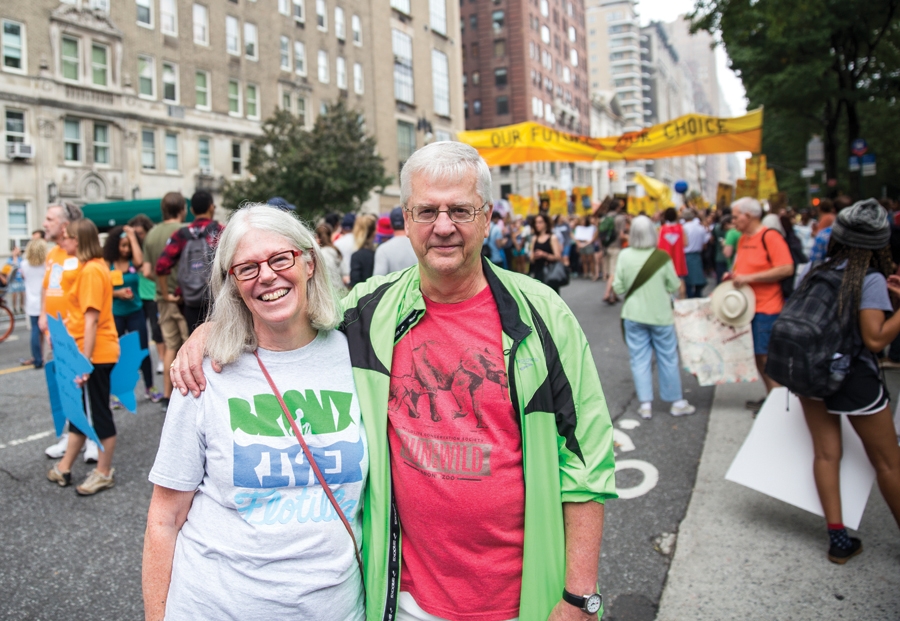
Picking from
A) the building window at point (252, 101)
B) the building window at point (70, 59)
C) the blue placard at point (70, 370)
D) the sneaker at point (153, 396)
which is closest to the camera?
the blue placard at point (70, 370)

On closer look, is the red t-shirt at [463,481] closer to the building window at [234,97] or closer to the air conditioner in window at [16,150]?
the air conditioner in window at [16,150]

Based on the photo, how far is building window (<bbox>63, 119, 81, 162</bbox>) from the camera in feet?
86.2

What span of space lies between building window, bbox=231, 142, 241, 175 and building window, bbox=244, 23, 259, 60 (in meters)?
4.40

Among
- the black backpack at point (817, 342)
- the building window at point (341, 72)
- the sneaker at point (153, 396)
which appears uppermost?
the building window at point (341, 72)

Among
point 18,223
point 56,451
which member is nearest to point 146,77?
point 18,223

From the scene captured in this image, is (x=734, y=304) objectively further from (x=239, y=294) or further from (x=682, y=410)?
(x=239, y=294)

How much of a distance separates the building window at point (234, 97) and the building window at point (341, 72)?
7.89 meters

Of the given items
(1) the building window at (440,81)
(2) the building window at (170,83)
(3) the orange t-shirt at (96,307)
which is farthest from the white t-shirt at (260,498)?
(1) the building window at (440,81)

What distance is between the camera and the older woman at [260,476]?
5.89 ft

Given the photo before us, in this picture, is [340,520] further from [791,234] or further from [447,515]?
[791,234]

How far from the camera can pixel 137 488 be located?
4785mm

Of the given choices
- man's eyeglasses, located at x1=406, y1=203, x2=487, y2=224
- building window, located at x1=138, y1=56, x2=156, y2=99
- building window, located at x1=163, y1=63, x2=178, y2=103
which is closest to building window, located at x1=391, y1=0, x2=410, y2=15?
building window, located at x1=163, y1=63, x2=178, y2=103

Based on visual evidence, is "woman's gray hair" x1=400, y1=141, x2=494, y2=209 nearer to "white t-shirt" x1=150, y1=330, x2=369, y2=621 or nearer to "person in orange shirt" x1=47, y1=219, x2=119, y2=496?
"white t-shirt" x1=150, y1=330, x2=369, y2=621

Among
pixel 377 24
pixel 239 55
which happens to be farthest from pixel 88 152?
pixel 377 24
